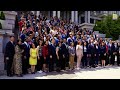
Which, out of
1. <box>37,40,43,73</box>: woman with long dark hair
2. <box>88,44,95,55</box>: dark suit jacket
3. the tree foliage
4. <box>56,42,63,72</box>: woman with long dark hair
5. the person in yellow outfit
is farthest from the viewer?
the tree foliage

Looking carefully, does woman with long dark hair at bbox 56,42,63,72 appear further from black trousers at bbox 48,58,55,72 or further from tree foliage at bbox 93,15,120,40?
tree foliage at bbox 93,15,120,40

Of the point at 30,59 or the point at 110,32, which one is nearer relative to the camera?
the point at 30,59

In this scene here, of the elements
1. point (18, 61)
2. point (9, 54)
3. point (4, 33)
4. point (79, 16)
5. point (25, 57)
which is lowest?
point (18, 61)

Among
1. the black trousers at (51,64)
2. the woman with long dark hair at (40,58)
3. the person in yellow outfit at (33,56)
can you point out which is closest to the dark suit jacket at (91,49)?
the black trousers at (51,64)

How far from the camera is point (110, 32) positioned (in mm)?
35594

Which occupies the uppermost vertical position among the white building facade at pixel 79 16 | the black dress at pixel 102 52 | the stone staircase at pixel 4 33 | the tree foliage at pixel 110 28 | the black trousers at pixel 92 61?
the white building facade at pixel 79 16

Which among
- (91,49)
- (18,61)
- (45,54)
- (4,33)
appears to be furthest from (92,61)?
(4,33)

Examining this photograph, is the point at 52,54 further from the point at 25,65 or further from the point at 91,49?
the point at 91,49

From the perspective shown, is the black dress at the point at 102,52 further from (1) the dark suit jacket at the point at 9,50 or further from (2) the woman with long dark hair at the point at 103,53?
(1) the dark suit jacket at the point at 9,50

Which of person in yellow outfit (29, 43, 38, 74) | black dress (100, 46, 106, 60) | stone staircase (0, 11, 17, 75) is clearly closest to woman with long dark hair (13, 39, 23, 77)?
stone staircase (0, 11, 17, 75)

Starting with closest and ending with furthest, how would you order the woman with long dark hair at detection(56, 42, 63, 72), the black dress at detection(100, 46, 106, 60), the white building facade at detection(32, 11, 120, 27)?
the woman with long dark hair at detection(56, 42, 63, 72)
the black dress at detection(100, 46, 106, 60)
the white building facade at detection(32, 11, 120, 27)
